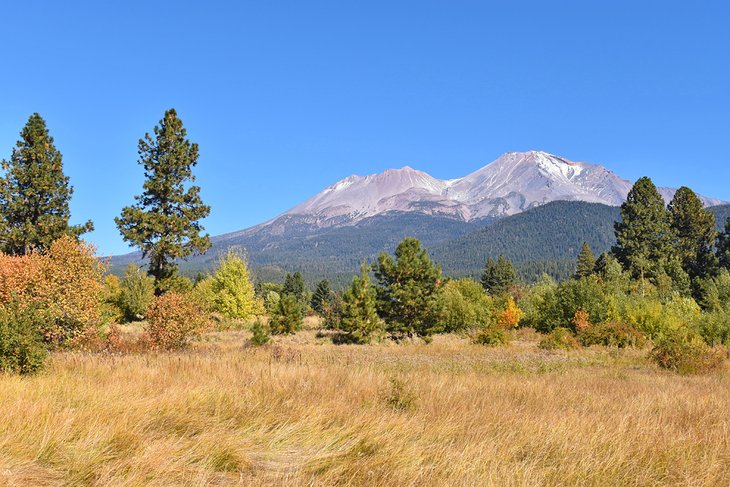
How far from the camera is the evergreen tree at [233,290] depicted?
133ft

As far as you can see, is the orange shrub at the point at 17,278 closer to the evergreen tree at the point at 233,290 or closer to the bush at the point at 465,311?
the evergreen tree at the point at 233,290

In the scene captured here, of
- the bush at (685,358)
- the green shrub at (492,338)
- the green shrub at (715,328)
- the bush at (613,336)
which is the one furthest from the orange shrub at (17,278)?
the green shrub at (715,328)

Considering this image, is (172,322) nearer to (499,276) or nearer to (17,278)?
(17,278)

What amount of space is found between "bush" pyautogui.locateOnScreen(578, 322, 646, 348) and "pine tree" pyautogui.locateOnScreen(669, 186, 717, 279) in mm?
34349

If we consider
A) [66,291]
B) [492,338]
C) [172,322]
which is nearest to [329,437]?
[172,322]

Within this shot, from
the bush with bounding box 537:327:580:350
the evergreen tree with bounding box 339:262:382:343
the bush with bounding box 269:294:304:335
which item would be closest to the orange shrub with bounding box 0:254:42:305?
the evergreen tree with bounding box 339:262:382:343

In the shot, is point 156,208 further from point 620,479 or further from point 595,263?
point 595,263

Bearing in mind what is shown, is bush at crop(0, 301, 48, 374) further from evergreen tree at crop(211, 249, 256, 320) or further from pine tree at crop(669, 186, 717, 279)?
pine tree at crop(669, 186, 717, 279)

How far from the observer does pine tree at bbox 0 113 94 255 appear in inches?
1075

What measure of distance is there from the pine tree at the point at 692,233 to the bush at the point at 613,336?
34.3 metres

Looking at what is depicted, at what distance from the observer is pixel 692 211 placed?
191 ft

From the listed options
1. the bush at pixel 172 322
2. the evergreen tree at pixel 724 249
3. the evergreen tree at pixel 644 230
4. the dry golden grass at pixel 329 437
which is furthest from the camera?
the evergreen tree at pixel 724 249

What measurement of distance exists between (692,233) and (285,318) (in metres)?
50.1

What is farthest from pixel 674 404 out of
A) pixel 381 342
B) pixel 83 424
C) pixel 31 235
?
pixel 31 235
